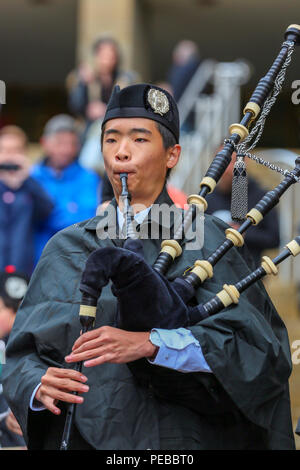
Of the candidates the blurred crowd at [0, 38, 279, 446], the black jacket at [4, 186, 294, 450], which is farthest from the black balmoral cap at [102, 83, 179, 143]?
the blurred crowd at [0, 38, 279, 446]

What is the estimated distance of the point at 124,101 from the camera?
3498 mm

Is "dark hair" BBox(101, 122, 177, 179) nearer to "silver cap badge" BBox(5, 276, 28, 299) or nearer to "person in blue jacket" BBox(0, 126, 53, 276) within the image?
"silver cap badge" BBox(5, 276, 28, 299)

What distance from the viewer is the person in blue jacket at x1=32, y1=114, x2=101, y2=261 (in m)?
6.60

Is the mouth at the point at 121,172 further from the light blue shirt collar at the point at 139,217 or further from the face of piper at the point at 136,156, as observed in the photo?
the light blue shirt collar at the point at 139,217

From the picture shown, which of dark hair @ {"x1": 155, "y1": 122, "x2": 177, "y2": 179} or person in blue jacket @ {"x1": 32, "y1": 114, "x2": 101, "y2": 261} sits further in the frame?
person in blue jacket @ {"x1": 32, "y1": 114, "x2": 101, "y2": 261}

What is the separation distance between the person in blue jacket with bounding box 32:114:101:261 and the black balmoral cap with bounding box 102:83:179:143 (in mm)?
2942

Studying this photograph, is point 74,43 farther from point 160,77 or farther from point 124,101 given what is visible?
point 124,101

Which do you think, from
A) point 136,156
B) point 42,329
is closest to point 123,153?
point 136,156

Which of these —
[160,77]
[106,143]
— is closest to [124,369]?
[106,143]

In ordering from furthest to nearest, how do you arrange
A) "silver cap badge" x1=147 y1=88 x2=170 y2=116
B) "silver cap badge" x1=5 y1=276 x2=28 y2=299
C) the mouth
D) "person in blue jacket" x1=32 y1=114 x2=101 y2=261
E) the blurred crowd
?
"person in blue jacket" x1=32 y1=114 x2=101 y2=261 → the blurred crowd → "silver cap badge" x1=5 y1=276 x2=28 y2=299 → "silver cap badge" x1=147 y1=88 x2=170 y2=116 → the mouth

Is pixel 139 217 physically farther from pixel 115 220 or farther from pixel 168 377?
pixel 168 377

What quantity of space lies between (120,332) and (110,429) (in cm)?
39

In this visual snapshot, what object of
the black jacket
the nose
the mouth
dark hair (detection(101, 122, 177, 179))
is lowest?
the black jacket
